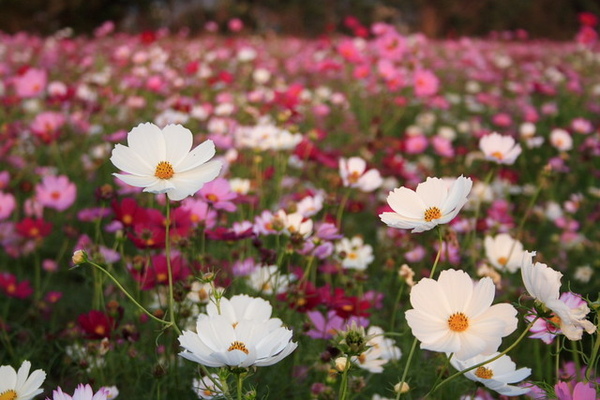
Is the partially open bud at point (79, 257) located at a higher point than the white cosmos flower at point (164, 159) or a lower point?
lower

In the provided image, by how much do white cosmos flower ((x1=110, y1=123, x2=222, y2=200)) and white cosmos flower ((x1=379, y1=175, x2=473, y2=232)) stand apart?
0.74 ft

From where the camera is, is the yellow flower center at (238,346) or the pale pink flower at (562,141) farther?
the pale pink flower at (562,141)

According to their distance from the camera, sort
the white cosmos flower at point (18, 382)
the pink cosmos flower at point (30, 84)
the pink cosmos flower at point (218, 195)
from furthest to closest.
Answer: the pink cosmos flower at point (30, 84) < the pink cosmos flower at point (218, 195) < the white cosmos flower at point (18, 382)

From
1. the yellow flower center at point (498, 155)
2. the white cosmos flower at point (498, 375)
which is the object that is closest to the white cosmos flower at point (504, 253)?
the yellow flower center at point (498, 155)

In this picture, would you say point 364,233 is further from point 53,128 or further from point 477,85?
point 477,85

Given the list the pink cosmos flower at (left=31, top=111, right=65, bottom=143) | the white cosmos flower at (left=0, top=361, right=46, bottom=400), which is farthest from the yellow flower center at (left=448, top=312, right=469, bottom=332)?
the pink cosmos flower at (left=31, top=111, right=65, bottom=143)

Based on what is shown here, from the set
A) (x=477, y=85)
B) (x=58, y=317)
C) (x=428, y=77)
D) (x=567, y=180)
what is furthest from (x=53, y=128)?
(x=477, y=85)

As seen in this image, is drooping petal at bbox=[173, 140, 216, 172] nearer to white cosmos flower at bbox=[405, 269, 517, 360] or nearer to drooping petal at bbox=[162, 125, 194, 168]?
drooping petal at bbox=[162, 125, 194, 168]

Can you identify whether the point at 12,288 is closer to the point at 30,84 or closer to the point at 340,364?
the point at 340,364

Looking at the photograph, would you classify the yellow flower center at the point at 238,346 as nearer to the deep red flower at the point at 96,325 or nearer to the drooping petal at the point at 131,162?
the drooping petal at the point at 131,162

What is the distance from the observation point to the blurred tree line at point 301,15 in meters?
9.04

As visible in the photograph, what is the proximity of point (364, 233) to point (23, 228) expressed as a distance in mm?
1055

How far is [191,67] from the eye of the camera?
8.86ft

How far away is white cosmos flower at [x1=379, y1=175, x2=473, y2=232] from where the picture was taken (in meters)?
0.67
